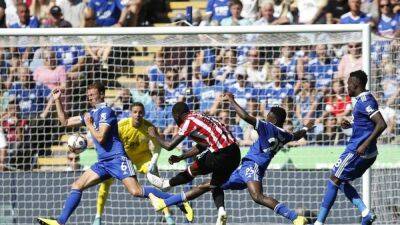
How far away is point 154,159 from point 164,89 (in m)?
1.14

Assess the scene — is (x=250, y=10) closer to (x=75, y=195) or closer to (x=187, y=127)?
(x=187, y=127)

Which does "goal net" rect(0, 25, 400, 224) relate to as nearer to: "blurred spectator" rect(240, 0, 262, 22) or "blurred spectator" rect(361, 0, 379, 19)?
"blurred spectator" rect(361, 0, 379, 19)

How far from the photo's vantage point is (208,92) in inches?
623

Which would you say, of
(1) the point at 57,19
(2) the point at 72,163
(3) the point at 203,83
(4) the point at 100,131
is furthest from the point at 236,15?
(4) the point at 100,131

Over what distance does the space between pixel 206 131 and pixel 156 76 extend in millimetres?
2440

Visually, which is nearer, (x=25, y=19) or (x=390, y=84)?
(x=390, y=84)

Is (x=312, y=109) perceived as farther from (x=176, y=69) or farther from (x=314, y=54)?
(x=176, y=69)

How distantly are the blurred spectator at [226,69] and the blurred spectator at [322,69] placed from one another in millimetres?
1023

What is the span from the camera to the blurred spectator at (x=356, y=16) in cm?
1734

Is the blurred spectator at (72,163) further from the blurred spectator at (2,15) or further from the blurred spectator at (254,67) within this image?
the blurred spectator at (2,15)

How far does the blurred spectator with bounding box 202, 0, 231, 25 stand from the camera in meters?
18.3

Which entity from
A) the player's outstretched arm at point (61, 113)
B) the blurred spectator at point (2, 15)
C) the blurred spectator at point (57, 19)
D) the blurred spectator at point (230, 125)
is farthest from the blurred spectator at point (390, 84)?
the blurred spectator at point (2, 15)

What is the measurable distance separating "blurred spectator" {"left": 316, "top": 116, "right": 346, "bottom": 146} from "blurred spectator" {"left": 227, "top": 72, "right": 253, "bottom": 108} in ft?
3.59

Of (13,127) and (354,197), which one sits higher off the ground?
(13,127)
